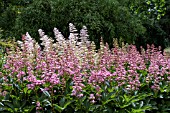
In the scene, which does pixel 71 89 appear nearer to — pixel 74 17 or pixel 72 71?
pixel 72 71

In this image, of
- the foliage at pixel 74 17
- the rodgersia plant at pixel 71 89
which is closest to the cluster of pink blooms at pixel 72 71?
the rodgersia plant at pixel 71 89

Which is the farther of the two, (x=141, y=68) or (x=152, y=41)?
(x=152, y=41)

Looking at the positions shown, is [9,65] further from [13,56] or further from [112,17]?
[112,17]

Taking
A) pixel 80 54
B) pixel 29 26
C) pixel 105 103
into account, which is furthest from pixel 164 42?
pixel 105 103

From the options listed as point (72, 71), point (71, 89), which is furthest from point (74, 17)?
point (71, 89)

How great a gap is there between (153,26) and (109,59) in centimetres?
1141

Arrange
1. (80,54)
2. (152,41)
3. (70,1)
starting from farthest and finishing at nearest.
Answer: (152,41) → (70,1) → (80,54)

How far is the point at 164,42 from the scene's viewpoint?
15562 millimetres

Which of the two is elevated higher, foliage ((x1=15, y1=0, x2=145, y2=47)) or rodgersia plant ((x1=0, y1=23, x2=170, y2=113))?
foliage ((x1=15, y1=0, x2=145, y2=47))

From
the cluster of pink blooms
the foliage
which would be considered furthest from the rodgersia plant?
the foliage

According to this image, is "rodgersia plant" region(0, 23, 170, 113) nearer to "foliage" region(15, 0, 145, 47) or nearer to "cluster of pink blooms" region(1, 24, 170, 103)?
"cluster of pink blooms" region(1, 24, 170, 103)

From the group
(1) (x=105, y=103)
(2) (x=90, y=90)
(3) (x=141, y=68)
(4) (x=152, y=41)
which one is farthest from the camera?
(4) (x=152, y=41)

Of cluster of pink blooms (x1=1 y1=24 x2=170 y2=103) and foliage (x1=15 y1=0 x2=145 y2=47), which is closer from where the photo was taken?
cluster of pink blooms (x1=1 y1=24 x2=170 y2=103)

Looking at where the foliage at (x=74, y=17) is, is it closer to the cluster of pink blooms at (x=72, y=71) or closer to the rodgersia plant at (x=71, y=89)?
the cluster of pink blooms at (x=72, y=71)
